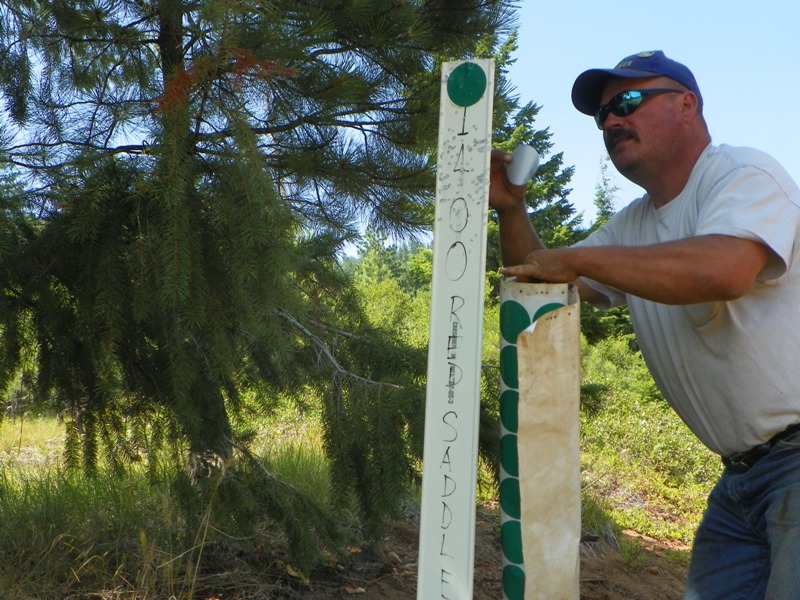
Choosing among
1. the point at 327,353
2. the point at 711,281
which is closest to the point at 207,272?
the point at 327,353

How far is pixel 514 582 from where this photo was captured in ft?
6.36

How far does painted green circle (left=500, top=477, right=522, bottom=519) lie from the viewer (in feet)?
6.33

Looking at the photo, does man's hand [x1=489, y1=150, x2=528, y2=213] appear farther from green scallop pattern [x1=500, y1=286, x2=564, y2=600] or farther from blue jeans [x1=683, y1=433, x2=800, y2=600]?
blue jeans [x1=683, y1=433, x2=800, y2=600]

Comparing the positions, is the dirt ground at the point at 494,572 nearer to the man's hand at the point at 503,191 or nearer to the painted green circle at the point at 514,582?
the painted green circle at the point at 514,582

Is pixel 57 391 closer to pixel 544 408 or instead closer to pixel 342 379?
pixel 342 379

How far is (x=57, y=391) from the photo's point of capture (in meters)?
3.34

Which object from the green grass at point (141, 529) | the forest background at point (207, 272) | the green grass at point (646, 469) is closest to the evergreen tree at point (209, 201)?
the forest background at point (207, 272)

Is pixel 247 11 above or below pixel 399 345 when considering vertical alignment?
above

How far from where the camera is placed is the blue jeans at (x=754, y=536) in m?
2.08

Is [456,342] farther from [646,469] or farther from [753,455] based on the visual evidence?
[646,469]

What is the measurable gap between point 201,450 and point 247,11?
1577mm

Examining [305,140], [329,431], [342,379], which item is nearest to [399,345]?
[342,379]

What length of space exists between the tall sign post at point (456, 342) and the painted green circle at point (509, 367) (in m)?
0.21

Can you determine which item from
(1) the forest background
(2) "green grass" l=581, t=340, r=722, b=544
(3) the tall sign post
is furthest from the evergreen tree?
(2) "green grass" l=581, t=340, r=722, b=544
